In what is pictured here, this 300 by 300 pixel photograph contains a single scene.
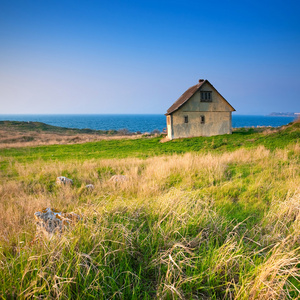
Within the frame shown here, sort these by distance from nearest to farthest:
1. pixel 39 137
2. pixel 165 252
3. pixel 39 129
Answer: pixel 165 252
pixel 39 137
pixel 39 129

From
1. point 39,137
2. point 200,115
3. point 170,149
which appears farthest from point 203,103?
point 39,137

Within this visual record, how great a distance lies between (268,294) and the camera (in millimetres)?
2092

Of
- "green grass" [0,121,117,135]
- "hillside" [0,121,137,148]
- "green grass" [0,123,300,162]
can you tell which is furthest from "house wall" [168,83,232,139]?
"green grass" [0,121,117,135]

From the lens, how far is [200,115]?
86.8 feet

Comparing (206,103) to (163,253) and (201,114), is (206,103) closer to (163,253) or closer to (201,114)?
(201,114)

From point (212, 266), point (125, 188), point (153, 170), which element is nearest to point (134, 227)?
point (212, 266)

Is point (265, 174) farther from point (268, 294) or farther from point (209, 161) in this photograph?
point (268, 294)

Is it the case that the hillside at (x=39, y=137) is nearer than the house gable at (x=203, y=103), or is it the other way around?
the house gable at (x=203, y=103)

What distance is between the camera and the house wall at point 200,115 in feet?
85.4

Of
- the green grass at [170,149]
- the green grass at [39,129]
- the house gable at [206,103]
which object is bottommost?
the green grass at [170,149]

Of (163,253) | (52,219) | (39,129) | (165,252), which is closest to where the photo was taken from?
(163,253)

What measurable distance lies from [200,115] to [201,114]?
19 cm

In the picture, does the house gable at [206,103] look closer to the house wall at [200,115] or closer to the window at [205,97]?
the house wall at [200,115]

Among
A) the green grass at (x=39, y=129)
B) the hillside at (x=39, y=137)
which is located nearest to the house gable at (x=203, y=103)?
the hillside at (x=39, y=137)
